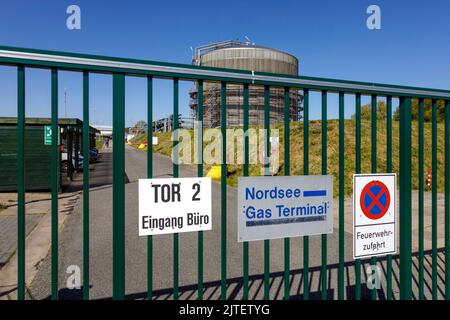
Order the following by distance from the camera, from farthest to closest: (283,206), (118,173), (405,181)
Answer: (405,181) → (283,206) → (118,173)

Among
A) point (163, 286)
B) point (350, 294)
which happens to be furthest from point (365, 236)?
point (163, 286)

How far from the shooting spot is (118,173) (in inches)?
82.7

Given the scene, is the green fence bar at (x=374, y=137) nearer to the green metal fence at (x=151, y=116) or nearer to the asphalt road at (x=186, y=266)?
the green metal fence at (x=151, y=116)

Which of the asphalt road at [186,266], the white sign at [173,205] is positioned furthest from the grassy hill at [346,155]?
the white sign at [173,205]

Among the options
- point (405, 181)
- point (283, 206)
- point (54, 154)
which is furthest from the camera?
point (405, 181)

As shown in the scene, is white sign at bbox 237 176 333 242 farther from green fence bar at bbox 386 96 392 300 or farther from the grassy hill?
the grassy hill

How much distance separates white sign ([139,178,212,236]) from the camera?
2113 millimetres

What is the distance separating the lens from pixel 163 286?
4703mm

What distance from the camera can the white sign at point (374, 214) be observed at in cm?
274

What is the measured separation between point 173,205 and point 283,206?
0.77 m

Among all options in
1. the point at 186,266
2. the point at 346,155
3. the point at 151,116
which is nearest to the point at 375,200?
the point at 151,116

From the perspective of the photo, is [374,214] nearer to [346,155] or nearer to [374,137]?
[374,137]

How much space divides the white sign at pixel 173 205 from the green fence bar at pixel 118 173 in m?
0.13

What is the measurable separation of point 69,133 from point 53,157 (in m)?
16.3
